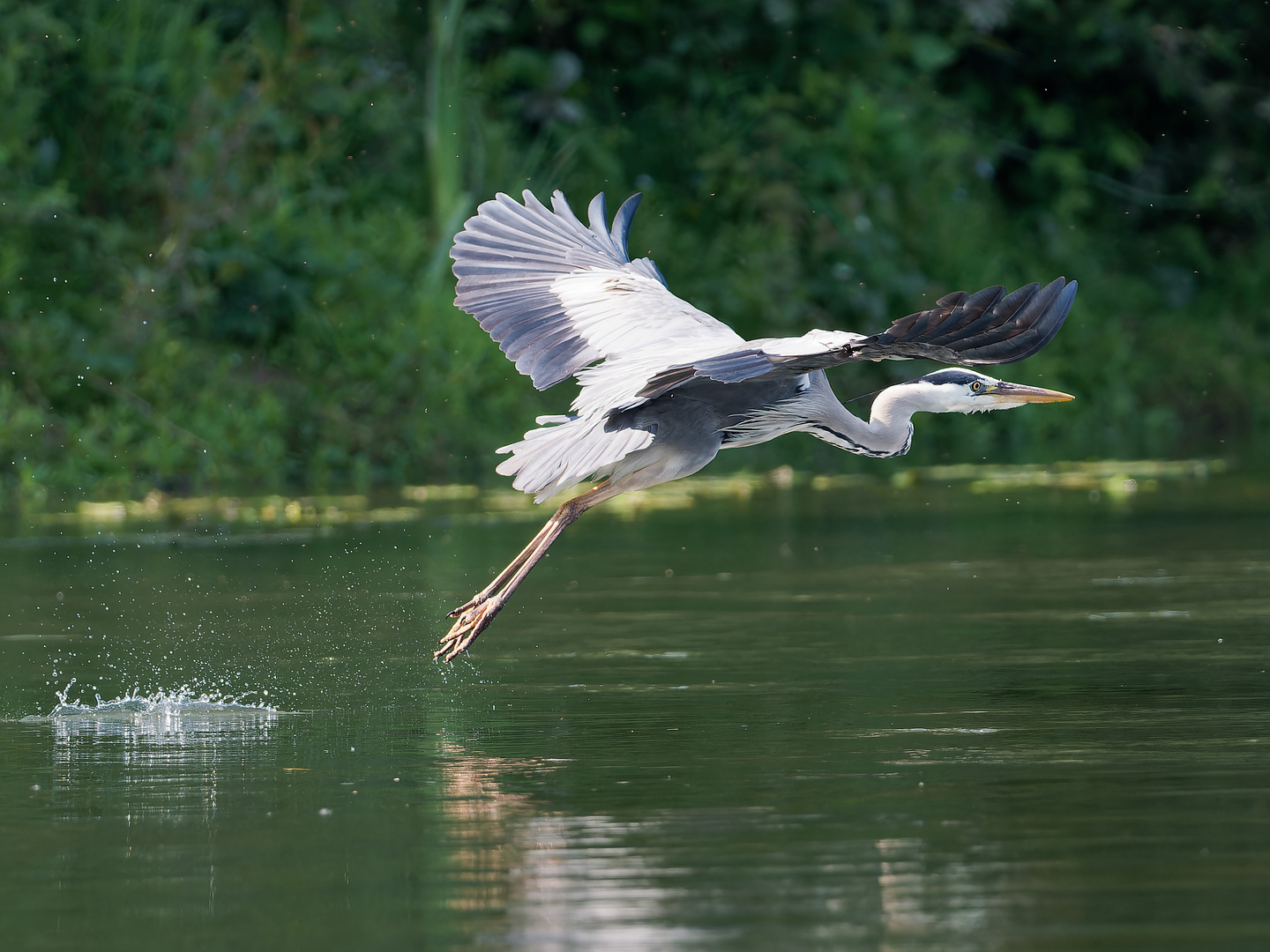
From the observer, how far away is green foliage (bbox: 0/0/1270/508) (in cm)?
1557

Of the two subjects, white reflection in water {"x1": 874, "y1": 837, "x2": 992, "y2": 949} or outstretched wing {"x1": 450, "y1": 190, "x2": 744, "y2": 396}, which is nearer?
white reflection in water {"x1": 874, "y1": 837, "x2": 992, "y2": 949}

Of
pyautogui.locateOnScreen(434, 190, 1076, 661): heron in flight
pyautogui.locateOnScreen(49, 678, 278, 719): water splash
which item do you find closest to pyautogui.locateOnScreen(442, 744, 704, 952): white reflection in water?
pyautogui.locateOnScreen(49, 678, 278, 719): water splash

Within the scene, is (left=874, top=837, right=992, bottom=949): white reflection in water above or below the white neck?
below

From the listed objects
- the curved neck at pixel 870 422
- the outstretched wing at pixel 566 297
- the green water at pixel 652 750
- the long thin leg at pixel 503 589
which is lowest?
the green water at pixel 652 750

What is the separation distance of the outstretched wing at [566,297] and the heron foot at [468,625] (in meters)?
0.88

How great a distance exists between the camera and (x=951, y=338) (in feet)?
20.5

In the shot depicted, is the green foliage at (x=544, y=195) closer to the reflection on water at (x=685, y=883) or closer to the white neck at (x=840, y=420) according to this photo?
the white neck at (x=840, y=420)

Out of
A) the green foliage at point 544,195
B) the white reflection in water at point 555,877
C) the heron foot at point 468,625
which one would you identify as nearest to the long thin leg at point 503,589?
the heron foot at point 468,625

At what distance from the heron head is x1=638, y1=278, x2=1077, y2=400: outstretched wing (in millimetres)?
1358

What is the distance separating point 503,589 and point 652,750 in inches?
63.6

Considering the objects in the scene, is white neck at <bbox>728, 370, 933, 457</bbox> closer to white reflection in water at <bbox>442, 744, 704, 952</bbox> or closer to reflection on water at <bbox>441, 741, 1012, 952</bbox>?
white reflection in water at <bbox>442, 744, 704, 952</bbox>

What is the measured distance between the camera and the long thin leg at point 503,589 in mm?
7184

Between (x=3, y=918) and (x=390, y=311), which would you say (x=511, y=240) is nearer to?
(x=3, y=918)

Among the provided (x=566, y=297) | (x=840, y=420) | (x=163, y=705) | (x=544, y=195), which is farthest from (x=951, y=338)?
(x=544, y=195)
